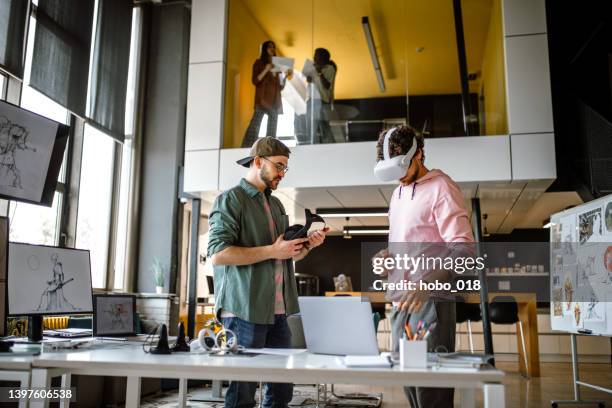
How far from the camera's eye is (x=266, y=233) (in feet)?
8.26

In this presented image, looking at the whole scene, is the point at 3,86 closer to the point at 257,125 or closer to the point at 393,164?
the point at 257,125

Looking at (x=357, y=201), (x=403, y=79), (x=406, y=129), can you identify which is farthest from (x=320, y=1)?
(x=406, y=129)

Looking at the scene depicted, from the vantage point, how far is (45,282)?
2553 mm

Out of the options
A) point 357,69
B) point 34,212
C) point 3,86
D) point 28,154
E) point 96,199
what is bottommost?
point 34,212

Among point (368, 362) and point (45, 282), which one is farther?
point (45, 282)

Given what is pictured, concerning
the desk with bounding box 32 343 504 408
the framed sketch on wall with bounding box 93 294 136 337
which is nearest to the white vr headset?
the desk with bounding box 32 343 504 408

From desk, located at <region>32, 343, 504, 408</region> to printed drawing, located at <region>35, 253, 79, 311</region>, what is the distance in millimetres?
584

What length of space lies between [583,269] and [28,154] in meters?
4.42

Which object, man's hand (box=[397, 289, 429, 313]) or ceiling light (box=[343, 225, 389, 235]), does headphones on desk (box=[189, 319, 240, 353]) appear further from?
ceiling light (box=[343, 225, 389, 235])

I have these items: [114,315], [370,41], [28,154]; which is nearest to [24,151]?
[28,154]

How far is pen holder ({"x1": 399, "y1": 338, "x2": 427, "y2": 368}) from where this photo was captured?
1.72m

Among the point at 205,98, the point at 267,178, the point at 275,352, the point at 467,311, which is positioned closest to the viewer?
the point at 275,352

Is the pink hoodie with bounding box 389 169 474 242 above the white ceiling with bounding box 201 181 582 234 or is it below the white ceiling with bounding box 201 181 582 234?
below

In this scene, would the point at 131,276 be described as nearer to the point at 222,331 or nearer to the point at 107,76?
the point at 107,76
